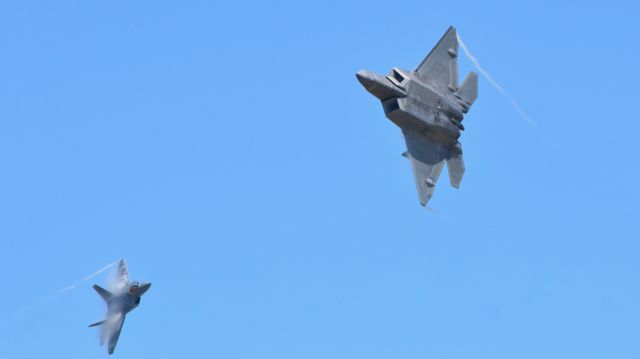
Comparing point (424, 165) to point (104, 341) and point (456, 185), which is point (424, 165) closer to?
point (456, 185)

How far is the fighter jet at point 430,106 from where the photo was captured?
102 meters

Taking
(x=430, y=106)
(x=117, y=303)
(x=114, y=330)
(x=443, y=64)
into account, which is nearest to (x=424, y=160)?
(x=430, y=106)

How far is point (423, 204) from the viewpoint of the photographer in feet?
349

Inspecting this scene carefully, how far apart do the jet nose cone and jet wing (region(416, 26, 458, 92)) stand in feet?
22.4

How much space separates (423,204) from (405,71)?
11138 millimetres

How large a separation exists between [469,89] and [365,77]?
14031 millimetres

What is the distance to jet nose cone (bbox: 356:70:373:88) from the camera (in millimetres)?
99875

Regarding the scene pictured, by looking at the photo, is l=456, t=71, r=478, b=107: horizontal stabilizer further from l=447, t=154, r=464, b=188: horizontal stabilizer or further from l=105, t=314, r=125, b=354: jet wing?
l=105, t=314, r=125, b=354: jet wing

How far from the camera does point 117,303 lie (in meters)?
117

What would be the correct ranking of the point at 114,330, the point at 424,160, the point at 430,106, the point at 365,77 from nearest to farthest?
the point at 365,77 < the point at 430,106 < the point at 424,160 < the point at 114,330

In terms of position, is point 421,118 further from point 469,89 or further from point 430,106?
point 469,89

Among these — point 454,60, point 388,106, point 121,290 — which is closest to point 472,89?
point 454,60

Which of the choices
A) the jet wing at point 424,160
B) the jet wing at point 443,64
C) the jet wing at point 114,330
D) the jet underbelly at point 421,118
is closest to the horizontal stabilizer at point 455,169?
the jet wing at point 424,160

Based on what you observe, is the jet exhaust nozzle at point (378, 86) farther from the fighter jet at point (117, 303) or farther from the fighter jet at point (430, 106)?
the fighter jet at point (117, 303)
